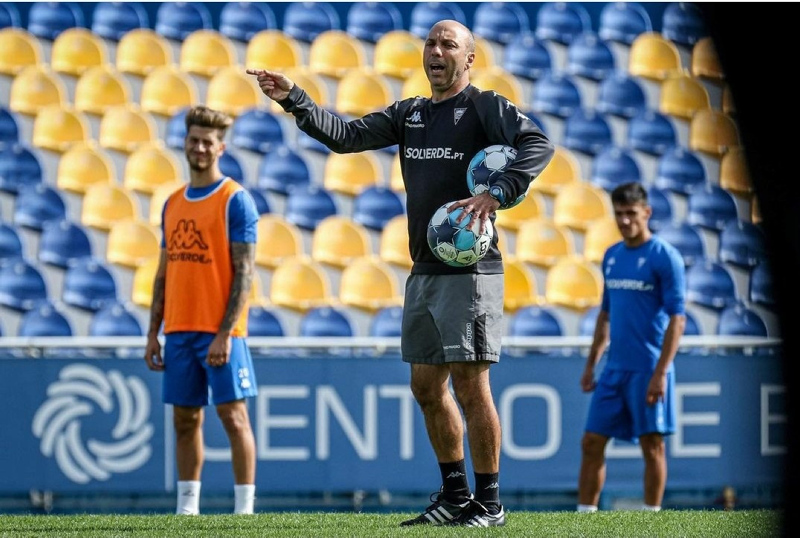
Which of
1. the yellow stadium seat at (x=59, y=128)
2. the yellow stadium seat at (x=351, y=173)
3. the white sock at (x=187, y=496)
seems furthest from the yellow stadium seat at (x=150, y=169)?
the white sock at (x=187, y=496)

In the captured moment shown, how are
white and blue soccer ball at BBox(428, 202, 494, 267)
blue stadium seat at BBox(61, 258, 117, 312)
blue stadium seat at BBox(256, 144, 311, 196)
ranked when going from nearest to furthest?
white and blue soccer ball at BBox(428, 202, 494, 267) → blue stadium seat at BBox(61, 258, 117, 312) → blue stadium seat at BBox(256, 144, 311, 196)

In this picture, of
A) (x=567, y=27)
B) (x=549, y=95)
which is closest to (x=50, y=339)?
(x=549, y=95)

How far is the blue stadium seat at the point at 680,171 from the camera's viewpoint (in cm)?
1032

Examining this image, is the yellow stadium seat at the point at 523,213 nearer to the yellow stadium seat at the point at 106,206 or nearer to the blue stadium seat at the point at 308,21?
the blue stadium seat at the point at 308,21

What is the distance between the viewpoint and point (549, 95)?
10.8 m

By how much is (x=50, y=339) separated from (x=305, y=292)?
238 centimetres

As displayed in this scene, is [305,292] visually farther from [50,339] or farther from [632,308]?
[632,308]

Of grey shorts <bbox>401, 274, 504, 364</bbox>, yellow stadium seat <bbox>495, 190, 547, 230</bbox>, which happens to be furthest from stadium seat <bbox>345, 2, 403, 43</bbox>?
grey shorts <bbox>401, 274, 504, 364</bbox>

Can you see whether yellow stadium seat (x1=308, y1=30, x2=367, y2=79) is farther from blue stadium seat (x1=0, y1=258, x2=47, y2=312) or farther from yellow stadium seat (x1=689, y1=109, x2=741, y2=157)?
blue stadium seat (x1=0, y1=258, x2=47, y2=312)

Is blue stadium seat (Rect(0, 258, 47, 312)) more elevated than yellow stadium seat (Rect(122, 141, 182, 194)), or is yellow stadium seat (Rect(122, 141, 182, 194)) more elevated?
yellow stadium seat (Rect(122, 141, 182, 194))

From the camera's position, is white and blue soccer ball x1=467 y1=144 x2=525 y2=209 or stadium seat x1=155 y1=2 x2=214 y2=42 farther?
stadium seat x1=155 y1=2 x2=214 y2=42

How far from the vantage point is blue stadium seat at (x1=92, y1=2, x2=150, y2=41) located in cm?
1080

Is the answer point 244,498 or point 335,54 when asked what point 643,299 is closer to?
point 244,498

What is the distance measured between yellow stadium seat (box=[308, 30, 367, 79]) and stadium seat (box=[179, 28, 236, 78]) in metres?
0.77
